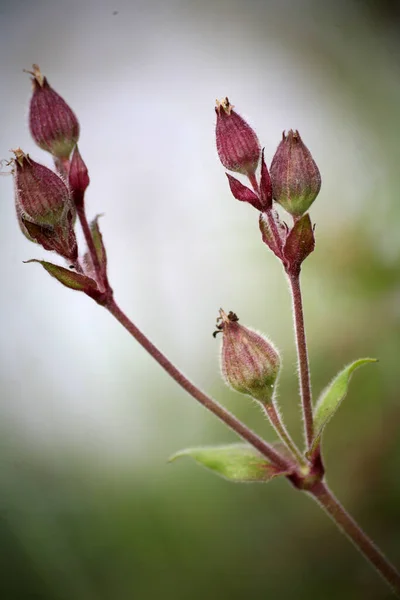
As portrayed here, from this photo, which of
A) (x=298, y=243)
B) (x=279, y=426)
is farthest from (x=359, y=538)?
(x=298, y=243)

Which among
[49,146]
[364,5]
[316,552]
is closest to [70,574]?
[316,552]

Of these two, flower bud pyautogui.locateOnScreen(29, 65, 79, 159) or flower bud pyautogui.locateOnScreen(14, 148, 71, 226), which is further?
Result: flower bud pyautogui.locateOnScreen(29, 65, 79, 159)

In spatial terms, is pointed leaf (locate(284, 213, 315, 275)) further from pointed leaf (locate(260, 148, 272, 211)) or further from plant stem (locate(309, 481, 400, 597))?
plant stem (locate(309, 481, 400, 597))

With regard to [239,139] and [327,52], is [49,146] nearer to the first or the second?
[239,139]

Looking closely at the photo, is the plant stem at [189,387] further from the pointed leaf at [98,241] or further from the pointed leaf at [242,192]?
the pointed leaf at [242,192]

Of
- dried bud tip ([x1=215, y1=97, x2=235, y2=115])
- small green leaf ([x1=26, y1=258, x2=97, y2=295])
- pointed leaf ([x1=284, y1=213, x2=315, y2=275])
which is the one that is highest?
dried bud tip ([x1=215, y1=97, x2=235, y2=115])

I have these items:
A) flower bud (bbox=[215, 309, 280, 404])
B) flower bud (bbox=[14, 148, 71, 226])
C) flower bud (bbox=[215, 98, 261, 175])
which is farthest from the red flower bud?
flower bud (bbox=[215, 309, 280, 404])

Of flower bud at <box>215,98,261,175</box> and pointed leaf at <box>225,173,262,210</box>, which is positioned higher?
flower bud at <box>215,98,261,175</box>
